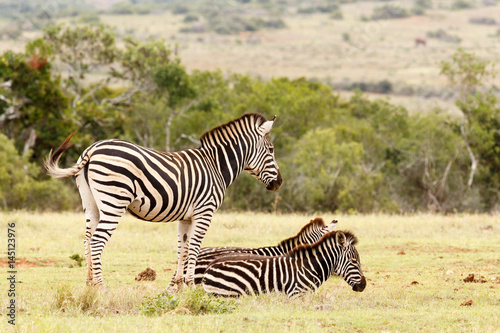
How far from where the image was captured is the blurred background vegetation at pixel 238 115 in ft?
88.4

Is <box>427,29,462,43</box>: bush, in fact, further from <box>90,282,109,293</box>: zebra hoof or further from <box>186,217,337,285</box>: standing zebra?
<box>90,282,109,293</box>: zebra hoof

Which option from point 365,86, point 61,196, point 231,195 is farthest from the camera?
point 365,86

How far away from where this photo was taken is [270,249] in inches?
407

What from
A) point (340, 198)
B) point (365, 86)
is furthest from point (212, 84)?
point (365, 86)

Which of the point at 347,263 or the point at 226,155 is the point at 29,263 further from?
the point at 347,263

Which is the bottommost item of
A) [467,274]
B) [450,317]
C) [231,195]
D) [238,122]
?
[231,195]

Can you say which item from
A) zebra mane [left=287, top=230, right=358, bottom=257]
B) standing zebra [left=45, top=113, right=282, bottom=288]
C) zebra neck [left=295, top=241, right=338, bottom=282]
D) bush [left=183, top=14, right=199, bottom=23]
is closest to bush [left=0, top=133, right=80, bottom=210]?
standing zebra [left=45, top=113, right=282, bottom=288]

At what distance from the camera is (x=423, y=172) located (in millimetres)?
31312

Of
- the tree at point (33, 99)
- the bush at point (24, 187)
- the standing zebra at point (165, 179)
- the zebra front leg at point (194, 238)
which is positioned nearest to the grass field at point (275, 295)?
the zebra front leg at point (194, 238)

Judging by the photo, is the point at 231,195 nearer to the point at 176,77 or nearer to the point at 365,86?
the point at 176,77

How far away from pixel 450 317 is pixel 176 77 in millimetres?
25085

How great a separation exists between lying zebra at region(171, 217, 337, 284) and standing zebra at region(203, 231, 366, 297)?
815 millimetres

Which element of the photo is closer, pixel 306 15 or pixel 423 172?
pixel 423 172

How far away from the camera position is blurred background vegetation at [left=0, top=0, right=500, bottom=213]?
2695cm
